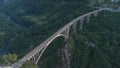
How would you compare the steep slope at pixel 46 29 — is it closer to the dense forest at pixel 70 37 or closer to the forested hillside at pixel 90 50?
the dense forest at pixel 70 37

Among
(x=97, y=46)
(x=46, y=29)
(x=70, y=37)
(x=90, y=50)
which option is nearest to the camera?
(x=90, y=50)

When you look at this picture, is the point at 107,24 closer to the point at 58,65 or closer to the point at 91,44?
the point at 91,44

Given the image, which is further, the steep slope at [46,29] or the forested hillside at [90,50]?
the steep slope at [46,29]

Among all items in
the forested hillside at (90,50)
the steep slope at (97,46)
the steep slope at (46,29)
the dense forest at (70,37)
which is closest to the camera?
the forested hillside at (90,50)

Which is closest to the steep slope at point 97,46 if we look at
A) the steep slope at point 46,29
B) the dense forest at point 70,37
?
the dense forest at point 70,37

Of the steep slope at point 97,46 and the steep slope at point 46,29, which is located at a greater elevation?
the steep slope at point 97,46

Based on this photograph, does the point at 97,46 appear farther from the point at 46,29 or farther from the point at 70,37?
the point at 46,29

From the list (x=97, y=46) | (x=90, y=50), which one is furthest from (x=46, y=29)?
(x=90, y=50)

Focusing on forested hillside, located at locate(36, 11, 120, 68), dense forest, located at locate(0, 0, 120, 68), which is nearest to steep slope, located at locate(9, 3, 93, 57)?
dense forest, located at locate(0, 0, 120, 68)
